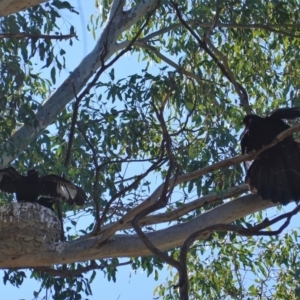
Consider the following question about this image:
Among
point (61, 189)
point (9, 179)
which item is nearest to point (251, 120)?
point (61, 189)

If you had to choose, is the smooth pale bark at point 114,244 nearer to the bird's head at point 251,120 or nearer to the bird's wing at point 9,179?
the bird's head at point 251,120

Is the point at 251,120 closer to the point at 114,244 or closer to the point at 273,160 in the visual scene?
the point at 273,160

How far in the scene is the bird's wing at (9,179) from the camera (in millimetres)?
7782

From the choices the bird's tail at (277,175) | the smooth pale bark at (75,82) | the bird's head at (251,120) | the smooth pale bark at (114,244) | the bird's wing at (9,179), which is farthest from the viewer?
the smooth pale bark at (75,82)

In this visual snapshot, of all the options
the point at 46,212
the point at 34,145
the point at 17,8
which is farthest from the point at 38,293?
the point at 17,8

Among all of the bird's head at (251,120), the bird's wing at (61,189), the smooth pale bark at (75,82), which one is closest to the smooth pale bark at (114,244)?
A: the bird's head at (251,120)

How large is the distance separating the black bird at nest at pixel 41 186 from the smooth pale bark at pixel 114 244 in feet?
2.80

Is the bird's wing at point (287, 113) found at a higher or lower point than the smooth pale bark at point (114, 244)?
higher

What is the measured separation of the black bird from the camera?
6.88 m

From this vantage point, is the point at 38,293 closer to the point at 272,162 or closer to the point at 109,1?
the point at 272,162

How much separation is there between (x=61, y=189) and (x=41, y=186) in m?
0.19

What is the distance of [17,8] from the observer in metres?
6.17

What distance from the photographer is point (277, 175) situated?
6.99 metres

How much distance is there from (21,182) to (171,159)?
299cm
